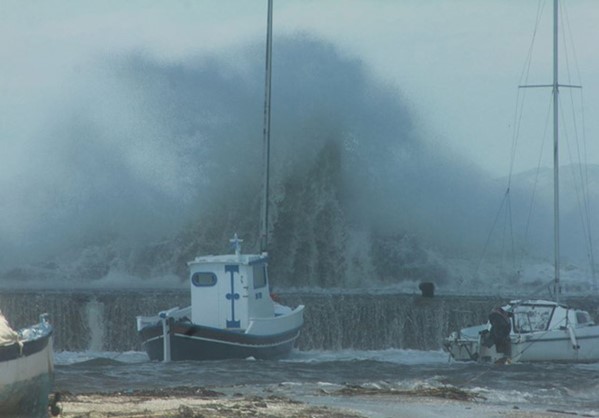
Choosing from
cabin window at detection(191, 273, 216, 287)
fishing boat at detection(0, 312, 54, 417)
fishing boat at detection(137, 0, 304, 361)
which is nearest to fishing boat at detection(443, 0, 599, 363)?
fishing boat at detection(137, 0, 304, 361)

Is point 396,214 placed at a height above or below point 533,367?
above

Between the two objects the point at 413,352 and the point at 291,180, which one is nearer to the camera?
the point at 413,352

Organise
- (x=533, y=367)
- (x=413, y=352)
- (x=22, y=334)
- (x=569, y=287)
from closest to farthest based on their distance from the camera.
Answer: (x=22, y=334) → (x=533, y=367) → (x=413, y=352) → (x=569, y=287)

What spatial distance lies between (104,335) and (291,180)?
15.8 m

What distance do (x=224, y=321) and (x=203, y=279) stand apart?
0.92 meters

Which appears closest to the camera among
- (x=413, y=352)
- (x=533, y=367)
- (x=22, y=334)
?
(x=22, y=334)

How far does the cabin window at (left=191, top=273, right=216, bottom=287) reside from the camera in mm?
33531

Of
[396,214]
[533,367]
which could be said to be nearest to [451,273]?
[396,214]

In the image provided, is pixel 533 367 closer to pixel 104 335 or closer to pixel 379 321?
pixel 379 321

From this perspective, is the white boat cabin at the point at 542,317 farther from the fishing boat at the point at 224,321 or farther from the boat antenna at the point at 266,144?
the boat antenna at the point at 266,144

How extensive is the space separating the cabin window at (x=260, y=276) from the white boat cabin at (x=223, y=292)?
146 millimetres

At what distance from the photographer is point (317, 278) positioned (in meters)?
49.8

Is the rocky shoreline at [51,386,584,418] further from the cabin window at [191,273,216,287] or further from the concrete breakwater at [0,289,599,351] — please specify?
the concrete breakwater at [0,289,599,351]

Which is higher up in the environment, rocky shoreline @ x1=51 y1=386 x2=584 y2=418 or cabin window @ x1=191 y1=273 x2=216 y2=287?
cabin window @ x1=191 y1=273 x2=216 y2=287
